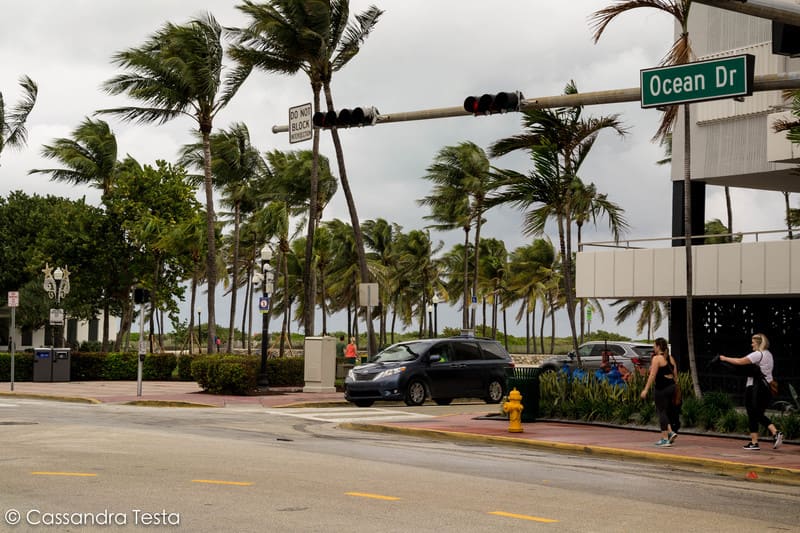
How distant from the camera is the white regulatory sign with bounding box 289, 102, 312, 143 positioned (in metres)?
19.0

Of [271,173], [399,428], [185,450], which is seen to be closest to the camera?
[185,450]

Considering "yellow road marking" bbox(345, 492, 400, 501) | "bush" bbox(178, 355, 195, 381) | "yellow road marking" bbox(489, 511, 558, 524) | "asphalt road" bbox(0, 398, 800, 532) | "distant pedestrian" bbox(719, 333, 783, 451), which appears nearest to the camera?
"asphalt road" bbox(0, 398, 800, 532)

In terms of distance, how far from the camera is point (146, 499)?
10.2 meters

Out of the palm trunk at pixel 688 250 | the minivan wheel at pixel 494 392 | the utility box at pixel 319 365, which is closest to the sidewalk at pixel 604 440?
the palm trunk at pixel 688 250

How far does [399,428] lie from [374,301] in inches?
436

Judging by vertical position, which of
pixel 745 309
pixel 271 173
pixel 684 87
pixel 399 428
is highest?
pixel 271 173

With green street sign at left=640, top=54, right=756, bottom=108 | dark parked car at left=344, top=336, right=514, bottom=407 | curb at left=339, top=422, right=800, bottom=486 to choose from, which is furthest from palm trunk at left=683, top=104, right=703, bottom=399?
green street sign at left=640, top=54, right=756, bottom=108

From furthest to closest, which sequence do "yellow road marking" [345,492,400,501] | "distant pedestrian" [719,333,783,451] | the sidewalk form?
"distant pedestrian" [719,333,783,451], the sidewalk, "yellow road marking" [345,492,400,501]

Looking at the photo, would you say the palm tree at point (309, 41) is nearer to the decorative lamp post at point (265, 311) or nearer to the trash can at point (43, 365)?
the decorative lamp post at point (265, 311)

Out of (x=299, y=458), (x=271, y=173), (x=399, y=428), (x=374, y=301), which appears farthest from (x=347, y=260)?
(x=299, y=458)

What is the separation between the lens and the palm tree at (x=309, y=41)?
1444 inches

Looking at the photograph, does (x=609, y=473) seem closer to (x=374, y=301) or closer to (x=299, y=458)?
(x=299, y=458)

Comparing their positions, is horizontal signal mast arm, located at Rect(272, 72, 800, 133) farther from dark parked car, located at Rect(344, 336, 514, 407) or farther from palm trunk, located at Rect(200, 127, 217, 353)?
palm trunk, located at Rect(200, 127, 217, 353)

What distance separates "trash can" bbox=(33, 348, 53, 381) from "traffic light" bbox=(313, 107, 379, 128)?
23432mm
